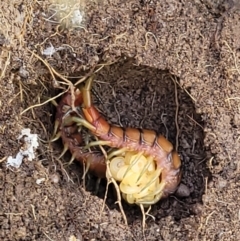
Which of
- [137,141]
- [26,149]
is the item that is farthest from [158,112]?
[26,149]

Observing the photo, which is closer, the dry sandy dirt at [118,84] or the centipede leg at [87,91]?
the dry sandy dirt at [118,84]

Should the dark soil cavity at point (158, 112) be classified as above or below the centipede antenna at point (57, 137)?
above

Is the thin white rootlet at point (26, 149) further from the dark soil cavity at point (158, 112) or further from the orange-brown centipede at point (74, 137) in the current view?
the dark soil cavity at point (158, 112)

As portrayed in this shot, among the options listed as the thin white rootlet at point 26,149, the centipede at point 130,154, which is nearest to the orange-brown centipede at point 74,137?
the centipede at point 130,154

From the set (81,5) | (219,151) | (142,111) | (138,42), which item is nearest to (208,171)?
(219,151)

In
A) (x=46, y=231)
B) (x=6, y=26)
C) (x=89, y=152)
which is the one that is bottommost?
(x=46, y=231)

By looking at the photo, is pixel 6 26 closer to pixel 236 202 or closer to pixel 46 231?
pixel 46 231

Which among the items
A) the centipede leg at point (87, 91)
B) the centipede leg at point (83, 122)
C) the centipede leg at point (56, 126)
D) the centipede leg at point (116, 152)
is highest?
the centipede leg at point (87, 91)
